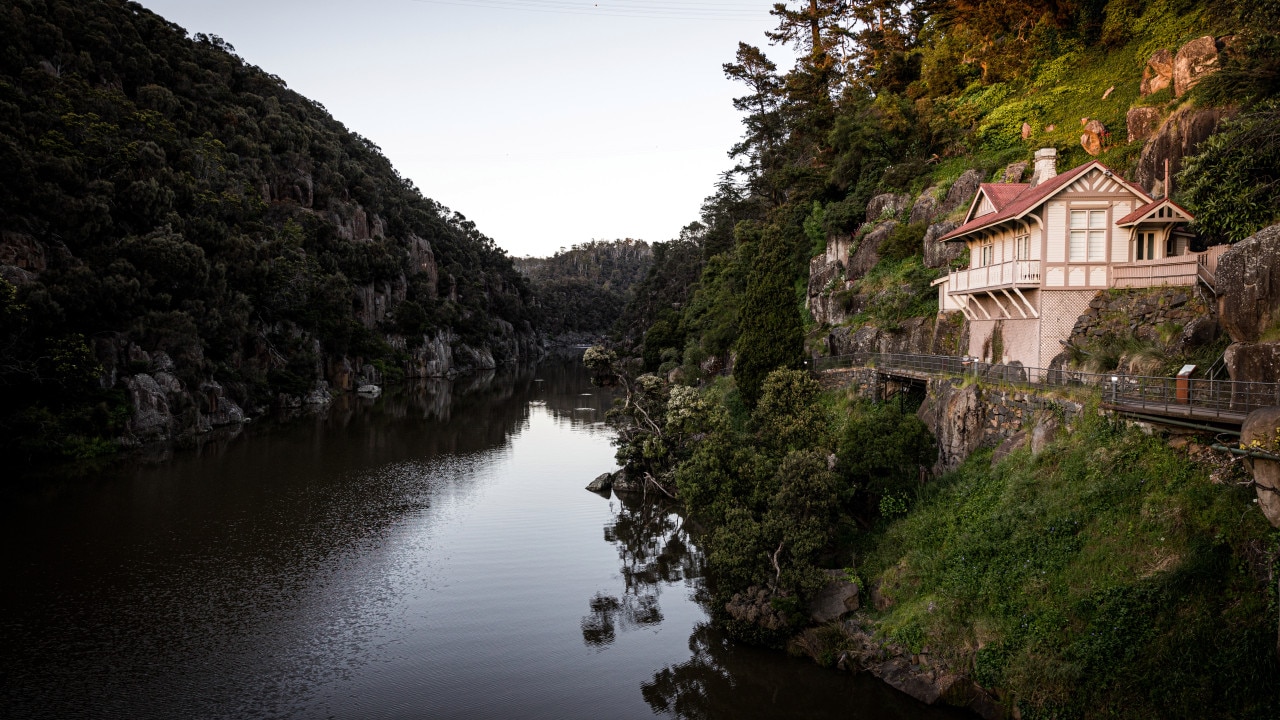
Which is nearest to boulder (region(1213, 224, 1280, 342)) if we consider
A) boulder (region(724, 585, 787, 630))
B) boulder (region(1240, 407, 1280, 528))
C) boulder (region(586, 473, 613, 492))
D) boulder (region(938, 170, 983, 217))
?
boulder (region(1240, 407, 1280, 528))

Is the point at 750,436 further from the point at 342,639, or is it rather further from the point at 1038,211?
the point at 342,639

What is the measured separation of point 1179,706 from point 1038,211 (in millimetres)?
17353

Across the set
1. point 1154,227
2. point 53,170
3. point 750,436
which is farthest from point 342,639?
point 53,170

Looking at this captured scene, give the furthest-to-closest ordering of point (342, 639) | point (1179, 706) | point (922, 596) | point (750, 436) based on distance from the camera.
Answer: point (750, 436) < point (342, 639) < point (922, 596) < point (1179, 706)

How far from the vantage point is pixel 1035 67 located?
4697 cm

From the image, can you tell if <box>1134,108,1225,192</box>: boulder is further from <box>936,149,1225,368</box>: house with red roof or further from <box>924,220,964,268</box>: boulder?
<box>924,220,964,268</box>: boulder

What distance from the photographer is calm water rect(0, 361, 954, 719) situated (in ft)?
60.7

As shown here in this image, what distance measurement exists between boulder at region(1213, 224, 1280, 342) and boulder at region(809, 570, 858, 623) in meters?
11.2

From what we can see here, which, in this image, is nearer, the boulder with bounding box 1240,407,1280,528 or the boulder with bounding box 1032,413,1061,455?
the boulder with bounding box 1240,407,1280,528

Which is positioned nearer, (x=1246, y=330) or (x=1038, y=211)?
(x=1246, y=330)

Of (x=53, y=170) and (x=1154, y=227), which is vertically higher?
(x=53, y=170)

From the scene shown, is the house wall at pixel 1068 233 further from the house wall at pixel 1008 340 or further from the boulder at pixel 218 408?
the boulder at pixel 218 408

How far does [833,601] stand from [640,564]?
32.0ft

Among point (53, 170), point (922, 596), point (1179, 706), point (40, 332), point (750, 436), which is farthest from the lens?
point (53, 170)
